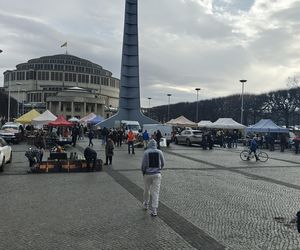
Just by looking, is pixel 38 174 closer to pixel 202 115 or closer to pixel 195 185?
pixel 195 185

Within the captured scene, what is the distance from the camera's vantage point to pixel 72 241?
23.3ft

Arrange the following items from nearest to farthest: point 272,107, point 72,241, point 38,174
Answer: point 72,241 → point 38,174 → point 272,107

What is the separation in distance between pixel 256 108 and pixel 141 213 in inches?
2754

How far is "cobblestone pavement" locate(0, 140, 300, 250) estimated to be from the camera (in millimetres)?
7191

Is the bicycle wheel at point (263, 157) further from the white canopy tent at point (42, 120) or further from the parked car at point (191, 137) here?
the white canopy tent at point (42, 120)

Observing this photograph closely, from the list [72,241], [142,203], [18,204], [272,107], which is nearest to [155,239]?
[72,241]

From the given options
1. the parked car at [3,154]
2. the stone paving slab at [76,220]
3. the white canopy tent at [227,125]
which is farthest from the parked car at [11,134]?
the stone paving slab at [76,220]

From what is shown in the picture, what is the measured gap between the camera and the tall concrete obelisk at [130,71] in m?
66.9

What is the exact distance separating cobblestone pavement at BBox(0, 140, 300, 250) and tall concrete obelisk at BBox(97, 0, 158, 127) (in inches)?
2038

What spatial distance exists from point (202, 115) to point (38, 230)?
9337 centimetres

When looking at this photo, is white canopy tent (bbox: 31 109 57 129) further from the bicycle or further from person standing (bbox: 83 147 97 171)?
person standing (bbox: 83 147 97 171)

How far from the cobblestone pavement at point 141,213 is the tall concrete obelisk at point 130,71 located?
51.8 m

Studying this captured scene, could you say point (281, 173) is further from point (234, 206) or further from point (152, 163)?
point (152, 163)

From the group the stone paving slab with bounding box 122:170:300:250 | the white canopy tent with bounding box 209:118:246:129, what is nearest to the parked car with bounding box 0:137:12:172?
the stone paving slab with bounding box 122:170:300:250
